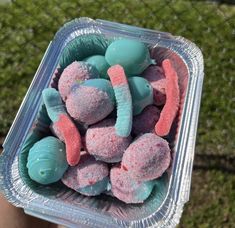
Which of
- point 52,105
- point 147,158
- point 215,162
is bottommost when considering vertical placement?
point 215,162

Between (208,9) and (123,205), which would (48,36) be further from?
(123,205)

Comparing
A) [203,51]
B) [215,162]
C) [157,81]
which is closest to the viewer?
[157,81]

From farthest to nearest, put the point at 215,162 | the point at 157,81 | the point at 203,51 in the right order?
the point at 203,51 → the point at 215,162 → the point at 157,81

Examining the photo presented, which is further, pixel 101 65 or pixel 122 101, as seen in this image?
pixel 101 65

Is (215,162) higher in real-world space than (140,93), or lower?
lower

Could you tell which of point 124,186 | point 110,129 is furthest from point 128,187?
point 110,129

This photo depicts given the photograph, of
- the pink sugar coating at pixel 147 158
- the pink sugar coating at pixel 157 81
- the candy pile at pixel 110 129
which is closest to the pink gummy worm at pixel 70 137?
the candy pile at pixel 110 129

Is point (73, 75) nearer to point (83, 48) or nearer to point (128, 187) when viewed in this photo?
point (83, 48)
